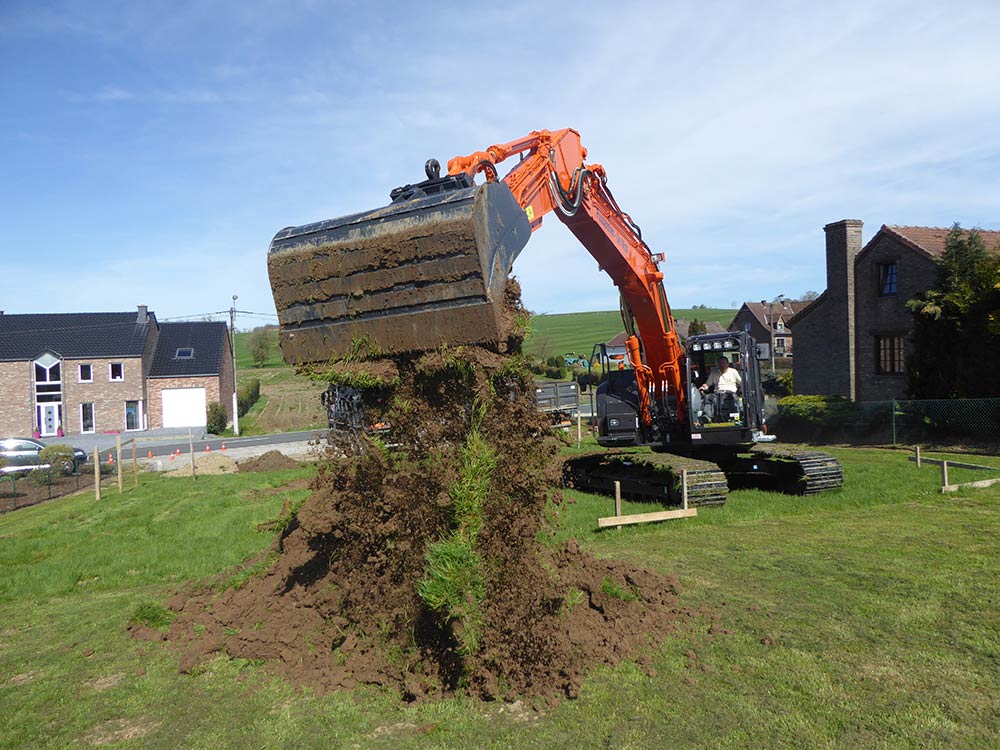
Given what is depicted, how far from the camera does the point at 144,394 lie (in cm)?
4628

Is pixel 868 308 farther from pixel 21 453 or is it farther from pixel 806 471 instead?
pixel 21 453

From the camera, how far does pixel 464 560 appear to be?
552 centimetres

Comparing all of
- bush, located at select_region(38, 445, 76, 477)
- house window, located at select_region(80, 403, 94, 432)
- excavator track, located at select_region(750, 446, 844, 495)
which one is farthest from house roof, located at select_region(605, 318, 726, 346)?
house window, located at select_region(80, 403, 94, 432)

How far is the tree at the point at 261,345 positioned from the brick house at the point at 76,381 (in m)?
17.9

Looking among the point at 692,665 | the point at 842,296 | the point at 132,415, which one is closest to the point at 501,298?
the point at 692,665

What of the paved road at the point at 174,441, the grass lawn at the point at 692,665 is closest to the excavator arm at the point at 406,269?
the grass lawn at the point at 692,665

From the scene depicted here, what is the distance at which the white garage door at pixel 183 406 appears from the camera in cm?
4688

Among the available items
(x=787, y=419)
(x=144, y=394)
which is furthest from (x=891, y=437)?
(x=144, y=394)

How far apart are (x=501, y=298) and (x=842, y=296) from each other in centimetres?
2968

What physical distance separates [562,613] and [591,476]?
26.7 feet

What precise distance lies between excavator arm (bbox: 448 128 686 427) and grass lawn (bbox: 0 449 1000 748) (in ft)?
10.2

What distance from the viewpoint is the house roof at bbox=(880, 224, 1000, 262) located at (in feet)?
92.5

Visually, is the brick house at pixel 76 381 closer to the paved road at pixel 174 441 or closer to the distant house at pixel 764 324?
the paved road at pixel 174 441

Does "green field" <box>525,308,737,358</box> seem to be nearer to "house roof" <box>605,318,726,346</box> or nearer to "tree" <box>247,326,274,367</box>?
"house roof" <box>605,318,726,346</box>
